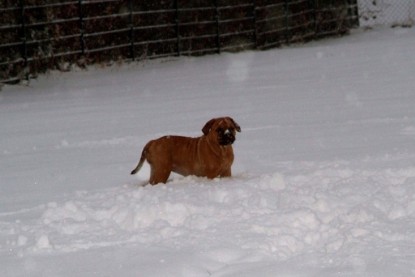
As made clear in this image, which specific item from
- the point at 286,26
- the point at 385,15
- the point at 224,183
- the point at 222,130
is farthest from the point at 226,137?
the point at 385,15

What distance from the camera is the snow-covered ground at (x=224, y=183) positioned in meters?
5.36

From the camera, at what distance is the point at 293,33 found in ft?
74.6

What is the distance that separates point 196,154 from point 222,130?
396mm

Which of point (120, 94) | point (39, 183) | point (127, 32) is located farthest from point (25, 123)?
point (127, 32)

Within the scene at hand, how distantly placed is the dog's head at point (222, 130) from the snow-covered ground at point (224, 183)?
15.1 inches

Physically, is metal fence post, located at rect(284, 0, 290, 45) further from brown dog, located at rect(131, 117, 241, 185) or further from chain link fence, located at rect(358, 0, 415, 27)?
brown dog, located at rect(131, 117, 241, 185)

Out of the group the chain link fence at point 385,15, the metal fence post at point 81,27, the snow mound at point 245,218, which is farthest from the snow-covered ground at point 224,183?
the chain link fence at point 385,15

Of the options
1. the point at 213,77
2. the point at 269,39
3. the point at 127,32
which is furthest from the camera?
the point at 269,39

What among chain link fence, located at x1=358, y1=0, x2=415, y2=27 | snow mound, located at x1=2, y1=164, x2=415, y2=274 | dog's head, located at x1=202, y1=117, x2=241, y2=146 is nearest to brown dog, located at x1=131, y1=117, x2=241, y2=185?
dog's head, located at x1=202, y1=117, x2=241, y2=146

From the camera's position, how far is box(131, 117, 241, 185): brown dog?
7.72m

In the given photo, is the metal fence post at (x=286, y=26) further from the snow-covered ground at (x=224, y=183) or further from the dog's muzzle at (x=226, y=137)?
the dog's muzzle at (x=226, y=137)

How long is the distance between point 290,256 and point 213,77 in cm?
1206

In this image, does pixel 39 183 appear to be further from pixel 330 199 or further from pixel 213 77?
pixel 213 77

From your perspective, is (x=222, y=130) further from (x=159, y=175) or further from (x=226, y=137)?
(x=159, y=175)
